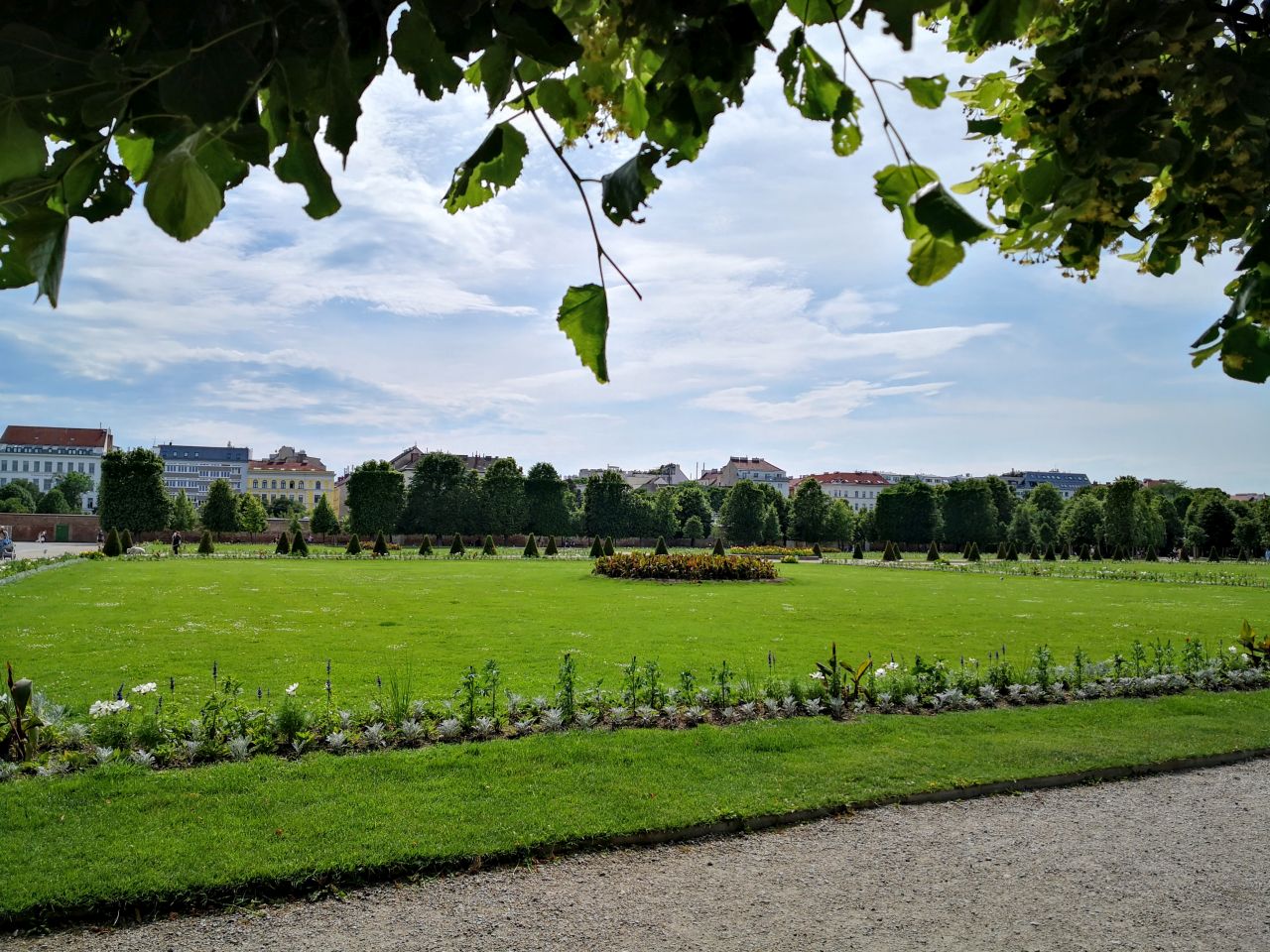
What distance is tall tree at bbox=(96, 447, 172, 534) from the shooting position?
51719mm

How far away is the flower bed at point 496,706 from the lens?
6957mm

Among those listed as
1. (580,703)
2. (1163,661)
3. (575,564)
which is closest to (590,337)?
(580,703)

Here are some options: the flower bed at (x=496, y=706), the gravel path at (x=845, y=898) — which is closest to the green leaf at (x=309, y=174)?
the gravel path at (x=845, y=898)

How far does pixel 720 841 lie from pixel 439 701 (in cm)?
434

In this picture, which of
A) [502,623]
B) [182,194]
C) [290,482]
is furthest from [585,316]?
[290,482]

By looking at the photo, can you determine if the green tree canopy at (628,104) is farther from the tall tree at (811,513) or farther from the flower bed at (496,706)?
the tall tree at (811,513)

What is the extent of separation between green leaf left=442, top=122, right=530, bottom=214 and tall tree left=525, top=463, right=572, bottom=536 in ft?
215

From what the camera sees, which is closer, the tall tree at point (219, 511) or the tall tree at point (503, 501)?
the tall tree at point (219, 511)

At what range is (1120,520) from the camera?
56.3 m

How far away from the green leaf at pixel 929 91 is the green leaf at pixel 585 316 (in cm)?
64

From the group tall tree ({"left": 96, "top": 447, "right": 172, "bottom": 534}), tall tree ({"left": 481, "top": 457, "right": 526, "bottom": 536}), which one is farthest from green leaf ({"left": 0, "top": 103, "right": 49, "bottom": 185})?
tall tree ({"left": 481, "top": 457, "right": 526, "bottom": 536})

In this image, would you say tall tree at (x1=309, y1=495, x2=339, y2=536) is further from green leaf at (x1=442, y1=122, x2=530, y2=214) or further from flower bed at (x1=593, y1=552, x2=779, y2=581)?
green leaf at (x1=442, y1=122, x2=530, y2=214)

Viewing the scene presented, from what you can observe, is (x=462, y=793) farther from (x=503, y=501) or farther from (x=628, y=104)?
(x=503, y=501)

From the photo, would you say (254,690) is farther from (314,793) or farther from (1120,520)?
(1120,520)
